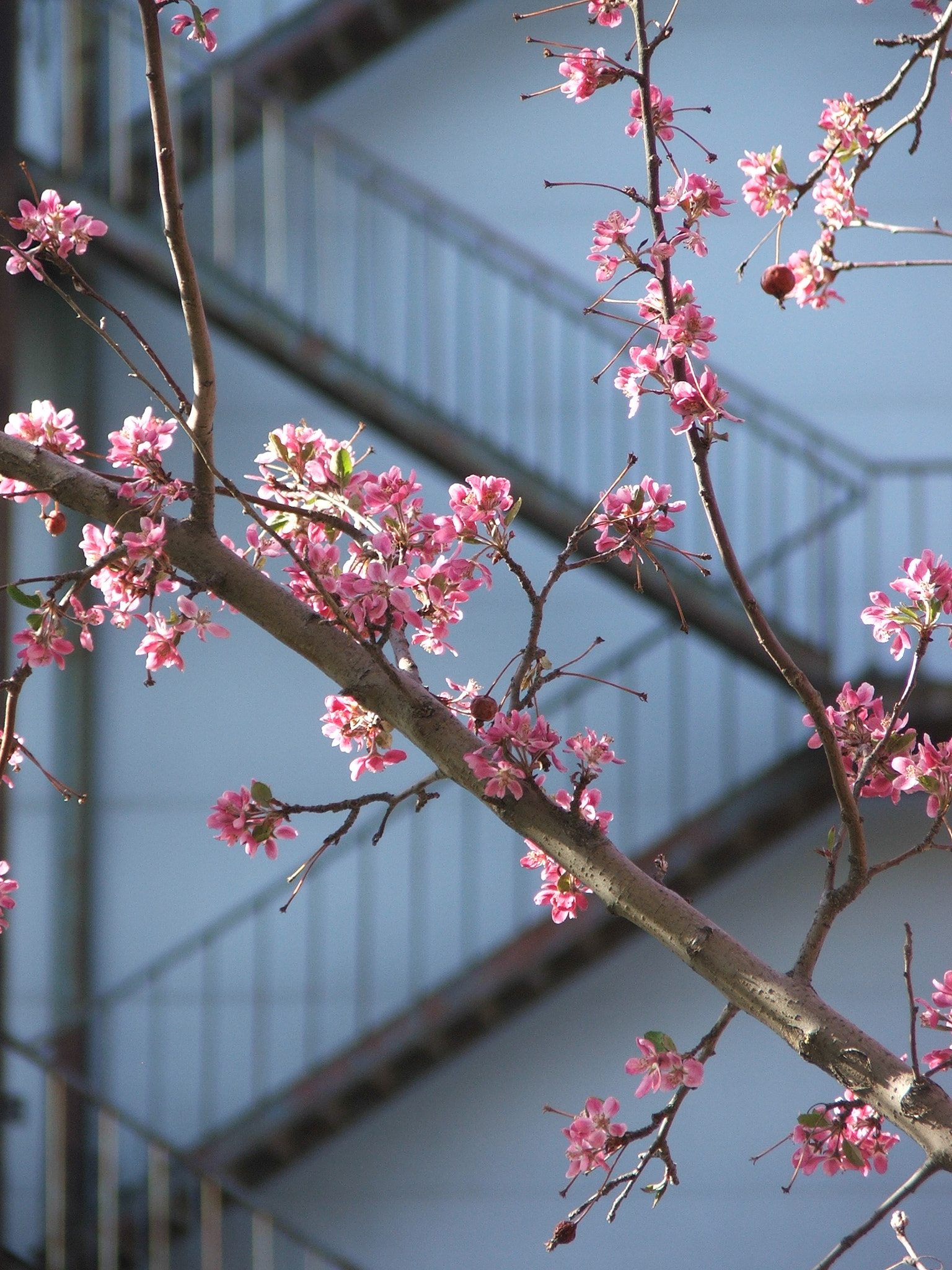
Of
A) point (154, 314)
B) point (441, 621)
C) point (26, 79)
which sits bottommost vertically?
point (441, 621)

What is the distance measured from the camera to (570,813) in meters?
1.01

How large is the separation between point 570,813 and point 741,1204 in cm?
350

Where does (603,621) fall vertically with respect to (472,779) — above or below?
above

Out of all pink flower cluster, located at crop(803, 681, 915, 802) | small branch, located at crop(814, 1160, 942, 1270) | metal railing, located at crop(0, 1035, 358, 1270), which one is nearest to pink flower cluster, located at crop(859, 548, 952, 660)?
pink flower cluster, located at crop(803, 681, 915, 802)

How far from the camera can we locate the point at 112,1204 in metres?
3.98

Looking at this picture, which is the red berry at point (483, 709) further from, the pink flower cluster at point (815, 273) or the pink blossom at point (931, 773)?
the pink flower cluster at point (815, 273)

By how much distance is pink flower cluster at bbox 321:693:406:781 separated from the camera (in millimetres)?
1268

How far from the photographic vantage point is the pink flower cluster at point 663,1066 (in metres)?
1.08

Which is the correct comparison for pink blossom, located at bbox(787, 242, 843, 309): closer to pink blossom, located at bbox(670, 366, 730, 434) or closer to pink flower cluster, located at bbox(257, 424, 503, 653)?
pink blossom, located at bbox(670, 366, 730, 434)

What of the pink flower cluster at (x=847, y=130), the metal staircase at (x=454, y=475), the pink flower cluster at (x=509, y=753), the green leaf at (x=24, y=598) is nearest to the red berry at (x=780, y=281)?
the pink flower cluster at (x=847, y=130)

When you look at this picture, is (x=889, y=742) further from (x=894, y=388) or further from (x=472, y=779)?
(x=894, y=388)

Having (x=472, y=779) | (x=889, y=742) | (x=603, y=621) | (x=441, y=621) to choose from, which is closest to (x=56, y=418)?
(x=441, y=621)

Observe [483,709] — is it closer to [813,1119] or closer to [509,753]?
[509,753]

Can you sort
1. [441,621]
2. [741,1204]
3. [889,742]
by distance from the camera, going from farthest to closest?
[741,1204] < [441,621] < [889,742]
